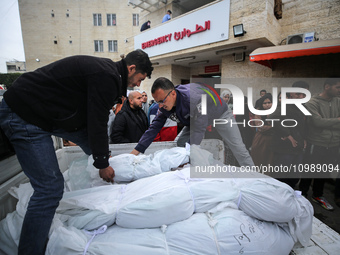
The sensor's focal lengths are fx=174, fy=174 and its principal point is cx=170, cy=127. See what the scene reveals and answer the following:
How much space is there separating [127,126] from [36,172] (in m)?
1.65

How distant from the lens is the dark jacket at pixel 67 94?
3.53 feet

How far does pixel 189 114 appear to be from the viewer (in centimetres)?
215

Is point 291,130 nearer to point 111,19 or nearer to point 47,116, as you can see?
point 47,116

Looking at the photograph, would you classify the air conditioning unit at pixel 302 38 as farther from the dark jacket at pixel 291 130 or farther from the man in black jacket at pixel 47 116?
the man in black jacket at pixel 47 116

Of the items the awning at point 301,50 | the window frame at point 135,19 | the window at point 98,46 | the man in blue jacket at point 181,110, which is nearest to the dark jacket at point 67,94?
the man in blue jacket at point 181,110

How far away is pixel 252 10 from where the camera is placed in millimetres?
5316

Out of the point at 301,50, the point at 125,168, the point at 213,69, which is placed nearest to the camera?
the point at 125,168

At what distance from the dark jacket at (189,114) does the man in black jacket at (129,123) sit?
0.59 meters

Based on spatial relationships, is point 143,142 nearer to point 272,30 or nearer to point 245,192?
point 245,192

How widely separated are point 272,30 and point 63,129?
653cm

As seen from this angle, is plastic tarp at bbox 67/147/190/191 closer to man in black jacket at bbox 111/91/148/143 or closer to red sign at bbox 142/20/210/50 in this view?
man in black jacket at bbox 111/91/148/143

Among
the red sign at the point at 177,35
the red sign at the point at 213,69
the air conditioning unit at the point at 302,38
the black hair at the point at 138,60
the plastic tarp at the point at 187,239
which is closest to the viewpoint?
the plastic tarp at the point at 187,239

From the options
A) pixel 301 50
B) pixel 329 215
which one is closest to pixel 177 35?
pixel 301 50

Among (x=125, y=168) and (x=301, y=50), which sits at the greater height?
(x=301, y=50)
